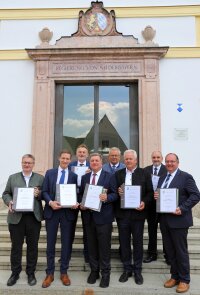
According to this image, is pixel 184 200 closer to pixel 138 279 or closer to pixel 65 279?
pixel 138 279

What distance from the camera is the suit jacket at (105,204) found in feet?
15.6

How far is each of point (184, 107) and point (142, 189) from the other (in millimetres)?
4586

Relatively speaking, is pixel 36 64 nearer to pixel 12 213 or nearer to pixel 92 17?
pixel 92 17

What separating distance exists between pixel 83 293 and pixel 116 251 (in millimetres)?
1381

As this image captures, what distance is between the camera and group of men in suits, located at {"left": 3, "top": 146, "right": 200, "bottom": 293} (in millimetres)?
4664

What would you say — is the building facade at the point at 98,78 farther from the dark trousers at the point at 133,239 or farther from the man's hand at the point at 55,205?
the man's hand at the point at 55,205

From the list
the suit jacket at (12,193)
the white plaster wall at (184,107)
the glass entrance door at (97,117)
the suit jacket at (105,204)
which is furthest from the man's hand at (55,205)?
the white plaster wall at (184,107)

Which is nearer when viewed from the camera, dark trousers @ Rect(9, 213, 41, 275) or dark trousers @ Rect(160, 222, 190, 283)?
dark trousers @ Rect(160, 222, 190, 283)

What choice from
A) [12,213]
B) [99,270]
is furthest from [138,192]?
[12,213]

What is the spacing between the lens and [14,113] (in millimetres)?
9008

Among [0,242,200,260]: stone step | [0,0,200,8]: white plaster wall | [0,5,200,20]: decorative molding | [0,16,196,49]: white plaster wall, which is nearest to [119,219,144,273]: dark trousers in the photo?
[0,242,200,260]: stone step

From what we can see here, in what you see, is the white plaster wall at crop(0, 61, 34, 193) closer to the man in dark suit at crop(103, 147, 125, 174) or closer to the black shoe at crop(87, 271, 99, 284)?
the man in dark suit at crop(103, 147, 125, 174)

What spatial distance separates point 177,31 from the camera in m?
9.15

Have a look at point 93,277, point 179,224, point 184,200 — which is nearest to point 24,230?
point 93,277
